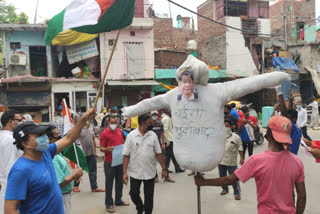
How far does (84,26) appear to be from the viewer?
3441mm

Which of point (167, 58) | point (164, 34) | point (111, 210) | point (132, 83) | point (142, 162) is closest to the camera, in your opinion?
point (142, 162)

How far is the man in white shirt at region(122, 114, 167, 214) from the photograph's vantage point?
381cm

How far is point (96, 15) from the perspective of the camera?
3369 mm

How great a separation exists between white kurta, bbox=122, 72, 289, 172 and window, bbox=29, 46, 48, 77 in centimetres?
1646

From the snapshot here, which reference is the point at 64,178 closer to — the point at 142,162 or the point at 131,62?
the point at 142,162

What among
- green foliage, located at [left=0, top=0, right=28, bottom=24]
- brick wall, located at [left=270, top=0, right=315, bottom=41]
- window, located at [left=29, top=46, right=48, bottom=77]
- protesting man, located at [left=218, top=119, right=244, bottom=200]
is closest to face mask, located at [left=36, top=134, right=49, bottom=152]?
protesting man, located at [left=218, top=119, right=244, bottom=200]

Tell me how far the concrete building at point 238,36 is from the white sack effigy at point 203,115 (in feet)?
59.1

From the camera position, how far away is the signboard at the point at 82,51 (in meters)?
16.5

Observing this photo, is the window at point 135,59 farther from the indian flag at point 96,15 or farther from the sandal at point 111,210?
the indian flag at point 96,15

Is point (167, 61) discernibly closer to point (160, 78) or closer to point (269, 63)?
point (160, 78)

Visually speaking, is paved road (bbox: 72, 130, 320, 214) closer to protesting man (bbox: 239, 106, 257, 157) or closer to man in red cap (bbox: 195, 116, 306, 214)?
protesting man (bbox: 239, 106, 257, 157)

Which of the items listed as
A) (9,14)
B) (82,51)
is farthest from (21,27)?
(9,14)

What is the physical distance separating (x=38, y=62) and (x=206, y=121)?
56.9 feet

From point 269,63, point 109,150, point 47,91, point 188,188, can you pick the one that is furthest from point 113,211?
point 269,63
